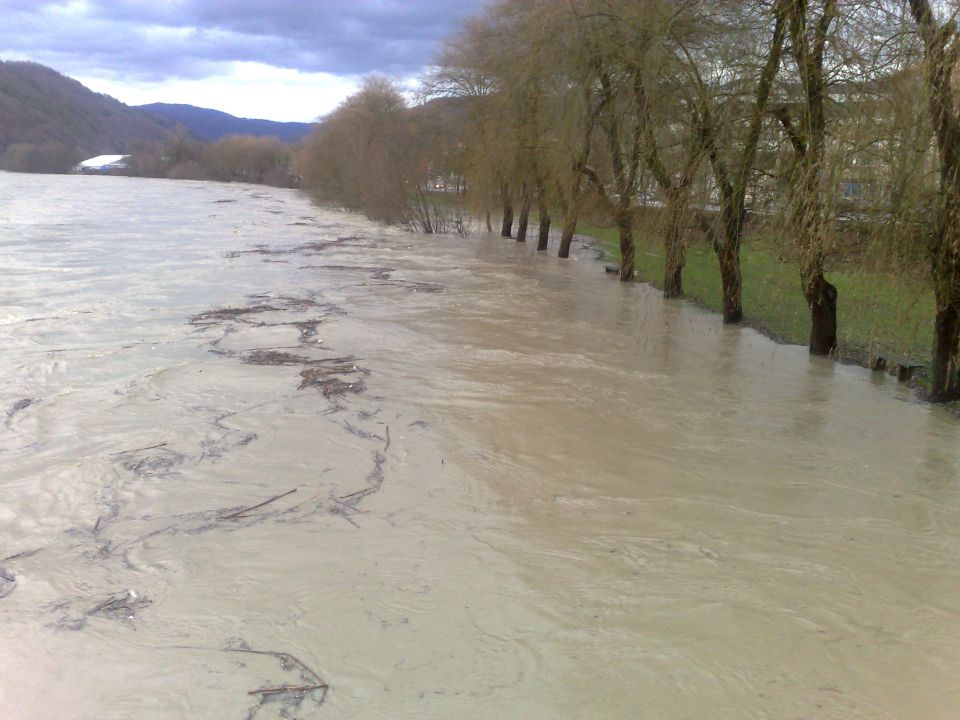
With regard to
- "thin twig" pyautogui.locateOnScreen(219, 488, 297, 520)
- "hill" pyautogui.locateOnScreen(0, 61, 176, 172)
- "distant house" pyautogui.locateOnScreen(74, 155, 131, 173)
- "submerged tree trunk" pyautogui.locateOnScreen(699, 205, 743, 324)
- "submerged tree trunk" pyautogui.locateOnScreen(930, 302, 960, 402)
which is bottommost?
"thin twig" pyautogui.locateOnScreen(219, 488, 297, 520)

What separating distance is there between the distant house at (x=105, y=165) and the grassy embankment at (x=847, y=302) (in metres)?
113

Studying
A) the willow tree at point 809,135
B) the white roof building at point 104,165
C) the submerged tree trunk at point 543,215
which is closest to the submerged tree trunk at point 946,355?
the willow tree at point 809,135

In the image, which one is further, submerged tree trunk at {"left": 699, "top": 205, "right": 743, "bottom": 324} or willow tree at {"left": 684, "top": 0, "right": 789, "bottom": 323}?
submerged tree trunk at {"left": 699, "top": 205, "right": 743, "bottom": 324}

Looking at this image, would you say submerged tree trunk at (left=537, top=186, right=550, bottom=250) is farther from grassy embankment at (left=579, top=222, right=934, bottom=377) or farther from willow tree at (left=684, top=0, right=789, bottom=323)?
willow tree at (left=684, top=0, right=789, bottom=323)

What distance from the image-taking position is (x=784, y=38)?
11.9 meters

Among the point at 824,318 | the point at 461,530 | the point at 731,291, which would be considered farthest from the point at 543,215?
the point at 461,530

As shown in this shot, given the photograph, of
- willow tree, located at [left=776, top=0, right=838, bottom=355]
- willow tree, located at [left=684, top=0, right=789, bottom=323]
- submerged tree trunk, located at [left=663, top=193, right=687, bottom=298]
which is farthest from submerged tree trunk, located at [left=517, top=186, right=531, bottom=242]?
willow tree, located at [left=776, top=0, right=838, bottom=355]

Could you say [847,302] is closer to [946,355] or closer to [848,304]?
[848,304]

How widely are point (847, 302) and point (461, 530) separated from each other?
30.5ft

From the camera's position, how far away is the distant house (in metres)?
118

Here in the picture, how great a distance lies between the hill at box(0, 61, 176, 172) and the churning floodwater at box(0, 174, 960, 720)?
115 metres

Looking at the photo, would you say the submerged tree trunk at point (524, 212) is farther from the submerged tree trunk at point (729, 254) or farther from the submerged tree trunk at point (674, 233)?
the submerged tree trunk at point (674, 233)

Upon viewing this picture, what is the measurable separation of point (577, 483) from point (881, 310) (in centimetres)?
582

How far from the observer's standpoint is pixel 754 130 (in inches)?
468
